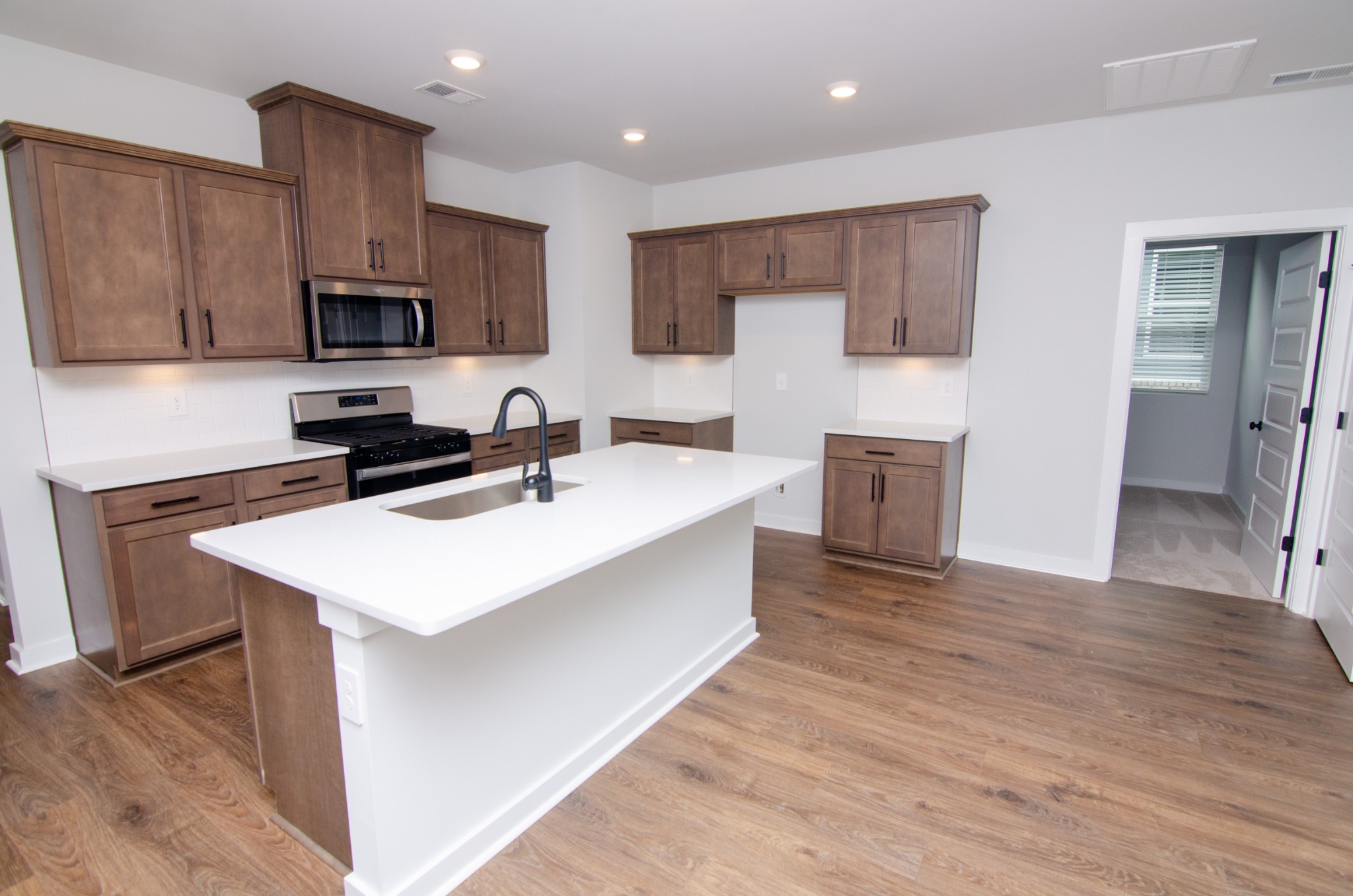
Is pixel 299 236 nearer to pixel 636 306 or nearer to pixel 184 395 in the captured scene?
pixel 184 395

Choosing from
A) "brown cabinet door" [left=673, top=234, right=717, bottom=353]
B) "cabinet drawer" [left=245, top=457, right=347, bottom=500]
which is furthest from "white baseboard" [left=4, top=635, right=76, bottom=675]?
"brown cabinet door" [left=673, top=234, right=717, bottom=353]

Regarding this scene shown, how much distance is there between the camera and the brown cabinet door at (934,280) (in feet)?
12.9

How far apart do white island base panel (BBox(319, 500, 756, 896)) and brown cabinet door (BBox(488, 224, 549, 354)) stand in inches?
96.3

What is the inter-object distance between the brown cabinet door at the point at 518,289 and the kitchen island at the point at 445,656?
233cm

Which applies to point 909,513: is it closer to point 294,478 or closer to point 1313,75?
point 1313,75

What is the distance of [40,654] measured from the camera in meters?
2.95

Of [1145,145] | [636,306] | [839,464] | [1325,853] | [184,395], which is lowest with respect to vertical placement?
[1325,853]

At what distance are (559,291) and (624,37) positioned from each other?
221cm

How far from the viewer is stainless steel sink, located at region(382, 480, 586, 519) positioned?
2262 mm

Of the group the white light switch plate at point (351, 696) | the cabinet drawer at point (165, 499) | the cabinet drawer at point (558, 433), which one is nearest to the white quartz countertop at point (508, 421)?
the cabinet drawer at point (558, 433)

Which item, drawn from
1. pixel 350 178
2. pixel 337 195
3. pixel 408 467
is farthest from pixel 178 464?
pixel 350 178

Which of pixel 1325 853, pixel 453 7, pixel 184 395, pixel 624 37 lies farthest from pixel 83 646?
pixel 1325 853

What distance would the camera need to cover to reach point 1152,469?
660 centimetres

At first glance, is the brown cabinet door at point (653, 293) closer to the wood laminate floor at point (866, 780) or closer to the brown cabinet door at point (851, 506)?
the brown cabinet door at point (851, 506)
